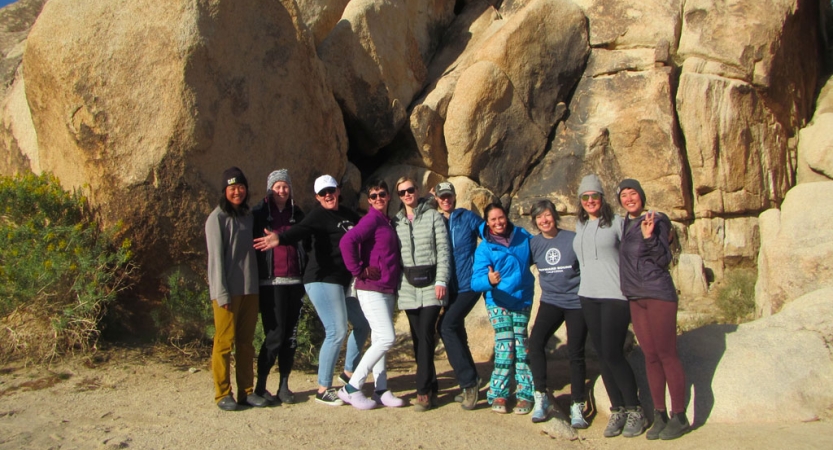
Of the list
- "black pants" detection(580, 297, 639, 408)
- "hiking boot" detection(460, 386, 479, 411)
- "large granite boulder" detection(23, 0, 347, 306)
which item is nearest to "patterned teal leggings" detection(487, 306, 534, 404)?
"hiking boot" detection(460, 386, 479, 411)

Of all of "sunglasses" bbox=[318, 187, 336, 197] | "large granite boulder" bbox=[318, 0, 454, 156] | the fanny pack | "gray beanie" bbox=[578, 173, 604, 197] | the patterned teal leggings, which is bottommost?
the patterned teal leggings

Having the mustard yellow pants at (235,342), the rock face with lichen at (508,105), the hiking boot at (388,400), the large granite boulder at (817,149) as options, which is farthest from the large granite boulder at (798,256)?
the mustard yellow pants at (235,342)

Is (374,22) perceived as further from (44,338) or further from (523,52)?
(44,338)

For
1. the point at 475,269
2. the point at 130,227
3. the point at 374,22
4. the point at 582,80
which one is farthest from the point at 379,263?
the point at 582,80

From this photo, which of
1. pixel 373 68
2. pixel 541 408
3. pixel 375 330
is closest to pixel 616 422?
pixel 541 408

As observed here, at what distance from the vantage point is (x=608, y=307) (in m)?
4.21

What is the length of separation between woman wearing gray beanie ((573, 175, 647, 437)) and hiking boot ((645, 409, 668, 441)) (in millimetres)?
77

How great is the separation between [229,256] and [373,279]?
96 centimetres

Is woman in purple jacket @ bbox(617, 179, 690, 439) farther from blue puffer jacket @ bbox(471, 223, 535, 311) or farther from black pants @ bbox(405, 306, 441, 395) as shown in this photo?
black pants @ bbox(405, 306, 441, 395)

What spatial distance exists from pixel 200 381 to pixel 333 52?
15.4 feet

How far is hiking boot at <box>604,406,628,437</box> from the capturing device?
4.21m

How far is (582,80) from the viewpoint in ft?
30.8

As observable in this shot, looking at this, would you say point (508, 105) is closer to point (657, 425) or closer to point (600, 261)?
point (600, 261)

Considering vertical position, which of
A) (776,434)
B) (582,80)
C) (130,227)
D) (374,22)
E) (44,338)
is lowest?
(776,434)
